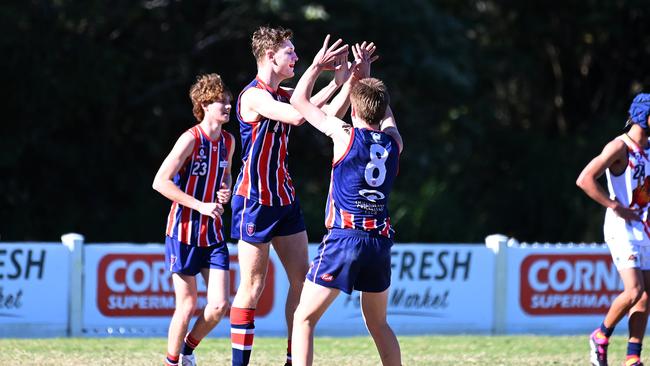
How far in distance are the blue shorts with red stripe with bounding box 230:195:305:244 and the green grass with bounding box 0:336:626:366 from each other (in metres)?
1.83

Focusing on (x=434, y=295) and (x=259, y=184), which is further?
(x=434, y=295)

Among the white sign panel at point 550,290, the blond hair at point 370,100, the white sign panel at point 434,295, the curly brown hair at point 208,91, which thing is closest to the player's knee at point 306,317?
the blond hair at point 370,100

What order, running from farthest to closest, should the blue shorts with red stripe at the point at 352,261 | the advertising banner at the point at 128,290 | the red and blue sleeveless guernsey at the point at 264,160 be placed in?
the advertising banner at the point at 128,290 < the red and blue sleeveless guernsey at the point at 264,160 < the blue shorts with red stripe at the point at 352,261

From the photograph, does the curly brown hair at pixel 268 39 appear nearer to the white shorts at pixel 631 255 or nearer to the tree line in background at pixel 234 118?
the white shorts at pixel 631 255

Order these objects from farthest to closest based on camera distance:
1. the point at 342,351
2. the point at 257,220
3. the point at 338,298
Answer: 1. the point at 338,298
2. the point at 342,351
3. the point at 257,220

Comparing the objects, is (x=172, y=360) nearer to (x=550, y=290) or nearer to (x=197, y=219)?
(x=197, y=219)

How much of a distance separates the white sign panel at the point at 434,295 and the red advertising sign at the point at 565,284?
473 millimetres

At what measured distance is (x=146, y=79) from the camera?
72.0ft

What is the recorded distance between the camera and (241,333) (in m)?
7.25

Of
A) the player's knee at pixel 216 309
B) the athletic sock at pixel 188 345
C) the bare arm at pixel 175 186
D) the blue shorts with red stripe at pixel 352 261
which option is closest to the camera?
the blue shorts with red stripe at pixel 352 261

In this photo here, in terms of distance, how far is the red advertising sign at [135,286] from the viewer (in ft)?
41.5

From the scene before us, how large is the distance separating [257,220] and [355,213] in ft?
3.48

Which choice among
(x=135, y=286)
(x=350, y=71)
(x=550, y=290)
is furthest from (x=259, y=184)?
(x=550, y=290)

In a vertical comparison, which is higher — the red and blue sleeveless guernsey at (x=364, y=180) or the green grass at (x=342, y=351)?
the red and blue sleeveless guernsey at (x=364, y=180)
